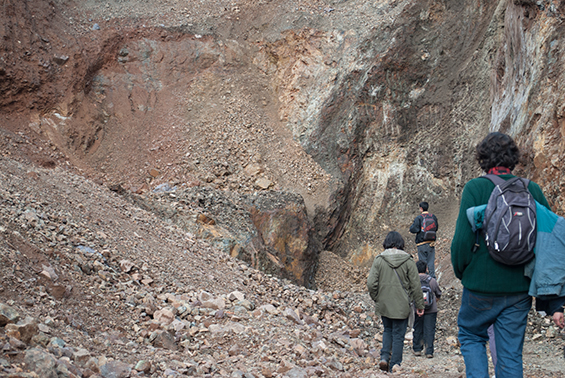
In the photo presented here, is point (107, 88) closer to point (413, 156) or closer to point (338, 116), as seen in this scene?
point (338, 116)

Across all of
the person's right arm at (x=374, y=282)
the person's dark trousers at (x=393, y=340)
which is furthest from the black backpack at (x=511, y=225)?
the person's dark trousers at (x=393, y=340)

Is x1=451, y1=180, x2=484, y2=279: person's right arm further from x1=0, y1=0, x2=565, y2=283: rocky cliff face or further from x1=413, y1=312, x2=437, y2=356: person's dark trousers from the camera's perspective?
x1=0, y1=0, x2=565, y2=283: rocky cliff face

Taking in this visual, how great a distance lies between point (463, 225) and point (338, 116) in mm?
11806

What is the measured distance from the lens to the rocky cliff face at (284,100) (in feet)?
41.8

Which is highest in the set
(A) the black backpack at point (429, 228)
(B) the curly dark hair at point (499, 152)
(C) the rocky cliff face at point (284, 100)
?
(C) the rocky cliff face at point (284, 100)

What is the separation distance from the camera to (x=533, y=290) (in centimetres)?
274

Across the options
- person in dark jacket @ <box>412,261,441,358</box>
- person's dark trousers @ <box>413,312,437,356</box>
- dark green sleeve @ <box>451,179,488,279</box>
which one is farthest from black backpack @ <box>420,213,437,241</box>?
dark green sleeve @ <box>451,179,488,279</box>

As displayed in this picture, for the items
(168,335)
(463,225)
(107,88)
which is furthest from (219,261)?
(107,88)

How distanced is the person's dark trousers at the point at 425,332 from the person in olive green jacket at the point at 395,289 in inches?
54.8

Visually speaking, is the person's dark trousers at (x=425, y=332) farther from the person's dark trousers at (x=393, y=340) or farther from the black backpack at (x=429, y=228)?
the black backpack at (x=429, y=228)

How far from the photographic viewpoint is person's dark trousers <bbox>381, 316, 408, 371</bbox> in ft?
15.2

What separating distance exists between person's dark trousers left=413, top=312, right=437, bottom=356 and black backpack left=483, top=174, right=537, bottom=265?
339cm

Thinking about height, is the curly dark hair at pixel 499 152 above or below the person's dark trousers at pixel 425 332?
above

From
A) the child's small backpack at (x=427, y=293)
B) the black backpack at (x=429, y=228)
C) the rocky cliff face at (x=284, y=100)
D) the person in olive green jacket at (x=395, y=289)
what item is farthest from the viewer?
the rocky cliff face at (x=284, y=100)
